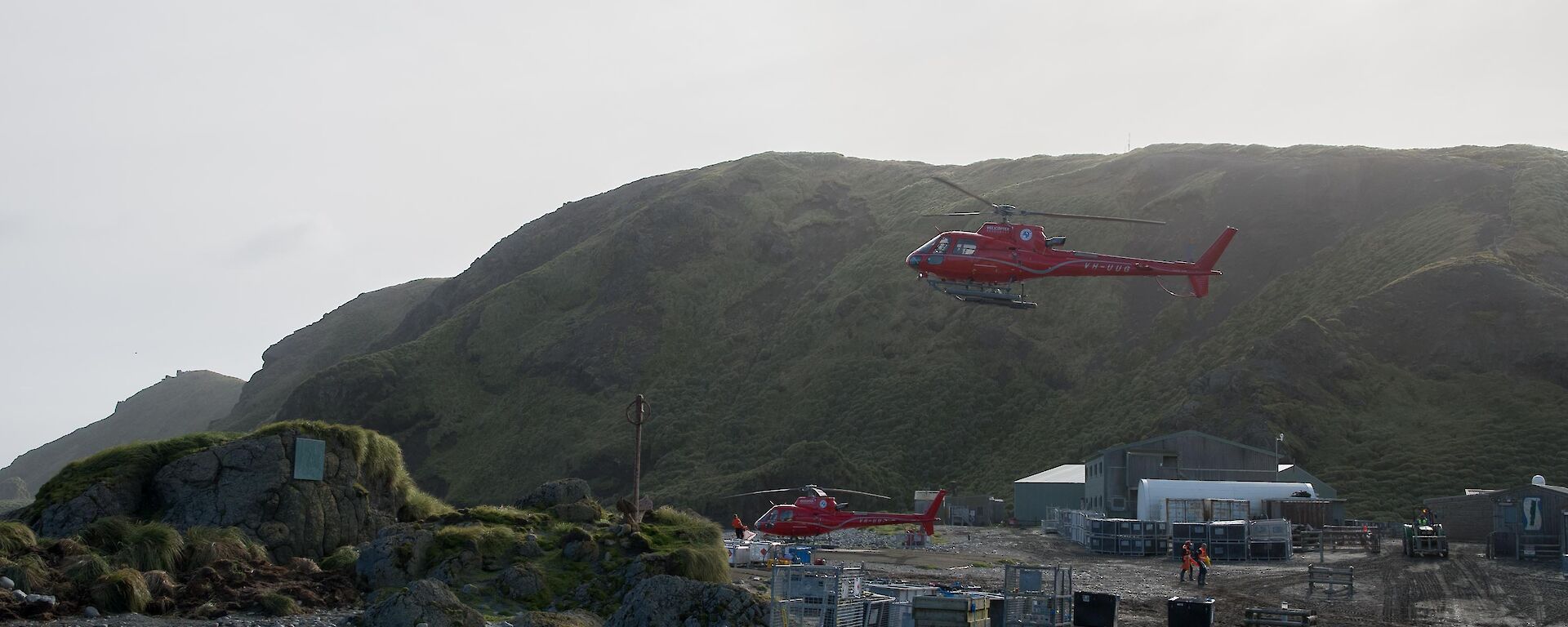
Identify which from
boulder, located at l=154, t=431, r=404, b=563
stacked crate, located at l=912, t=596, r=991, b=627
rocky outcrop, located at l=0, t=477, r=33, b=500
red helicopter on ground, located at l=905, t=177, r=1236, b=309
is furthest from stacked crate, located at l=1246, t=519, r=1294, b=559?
rocky outcrop, located at l=0, t=477, r=33, b=500

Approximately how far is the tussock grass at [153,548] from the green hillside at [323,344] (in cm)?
9397

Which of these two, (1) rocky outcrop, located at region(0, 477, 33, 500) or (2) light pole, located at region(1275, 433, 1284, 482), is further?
(1) rocky outcrop, located at region(0, 477, 33, 500)

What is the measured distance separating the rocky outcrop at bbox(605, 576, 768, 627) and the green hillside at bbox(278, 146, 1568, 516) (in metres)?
48.1

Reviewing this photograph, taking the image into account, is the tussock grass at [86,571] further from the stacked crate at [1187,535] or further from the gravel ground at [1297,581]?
the stacked crate at [1187,535]

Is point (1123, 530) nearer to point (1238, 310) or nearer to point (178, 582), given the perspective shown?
point (178, 582)

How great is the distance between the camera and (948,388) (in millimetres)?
83875

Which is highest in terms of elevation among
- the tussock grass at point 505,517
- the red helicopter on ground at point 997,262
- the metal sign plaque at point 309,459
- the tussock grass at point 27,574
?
the red helicopter on ground at point 997,262

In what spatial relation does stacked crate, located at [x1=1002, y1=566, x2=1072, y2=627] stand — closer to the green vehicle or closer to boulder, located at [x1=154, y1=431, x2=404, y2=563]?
boulder, located at [x1=154, y1=431, x2=404, y2=563]

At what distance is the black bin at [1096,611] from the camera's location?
22484 mm

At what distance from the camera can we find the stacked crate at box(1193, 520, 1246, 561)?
43000mm

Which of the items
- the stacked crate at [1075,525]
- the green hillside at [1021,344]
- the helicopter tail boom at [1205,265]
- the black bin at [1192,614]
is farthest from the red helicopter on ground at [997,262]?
the green hillside at [1021,344]

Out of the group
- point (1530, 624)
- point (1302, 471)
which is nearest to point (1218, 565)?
point (1530, 624)

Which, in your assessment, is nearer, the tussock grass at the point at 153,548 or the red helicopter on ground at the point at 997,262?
the tussock grass at the point at 153,548

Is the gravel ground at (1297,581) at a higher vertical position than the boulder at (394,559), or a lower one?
lower
